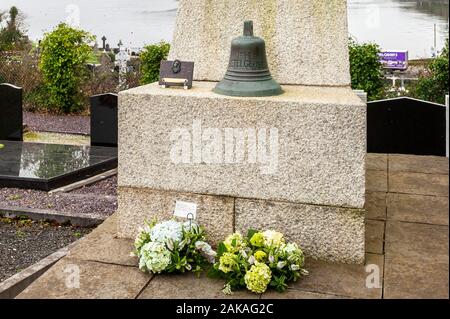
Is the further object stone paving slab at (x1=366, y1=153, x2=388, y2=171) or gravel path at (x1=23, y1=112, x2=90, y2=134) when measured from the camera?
gravel path at (x1=23, y1=112, x2=90, y2=134)

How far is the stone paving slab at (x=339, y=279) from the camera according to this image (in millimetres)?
2930

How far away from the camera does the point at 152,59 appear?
12219 mm

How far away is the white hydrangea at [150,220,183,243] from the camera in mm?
3170

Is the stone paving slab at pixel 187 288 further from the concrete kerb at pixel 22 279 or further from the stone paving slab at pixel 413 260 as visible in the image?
the concrete kerb at pixel 22 279

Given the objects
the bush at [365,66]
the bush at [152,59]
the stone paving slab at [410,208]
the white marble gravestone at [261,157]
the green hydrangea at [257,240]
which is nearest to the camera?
the green hydrangea at [257,240]

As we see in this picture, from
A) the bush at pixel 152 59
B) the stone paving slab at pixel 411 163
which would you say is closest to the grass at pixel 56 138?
the bush at pixel 152 59

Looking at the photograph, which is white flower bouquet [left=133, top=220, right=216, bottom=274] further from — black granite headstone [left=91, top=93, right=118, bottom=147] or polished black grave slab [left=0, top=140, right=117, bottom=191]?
black granite headstone [left=91, top=93, right=118, bottom=147]

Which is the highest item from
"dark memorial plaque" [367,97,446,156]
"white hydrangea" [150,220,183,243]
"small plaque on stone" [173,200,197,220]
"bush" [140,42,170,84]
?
"bush" [140,42,170,84]

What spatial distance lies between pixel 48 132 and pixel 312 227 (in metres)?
8.62

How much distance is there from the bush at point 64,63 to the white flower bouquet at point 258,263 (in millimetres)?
10647

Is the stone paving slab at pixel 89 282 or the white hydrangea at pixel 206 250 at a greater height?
the white hydrangea at pixel 206 250

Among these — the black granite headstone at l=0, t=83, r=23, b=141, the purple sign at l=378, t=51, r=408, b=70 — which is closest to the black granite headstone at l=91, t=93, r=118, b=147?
the black granite headstone at l=0, t=83, r=23, b=141

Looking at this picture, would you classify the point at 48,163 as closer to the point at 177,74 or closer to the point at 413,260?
the point at 177,74

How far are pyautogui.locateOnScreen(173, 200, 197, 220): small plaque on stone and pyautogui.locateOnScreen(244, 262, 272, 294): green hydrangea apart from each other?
69cm
